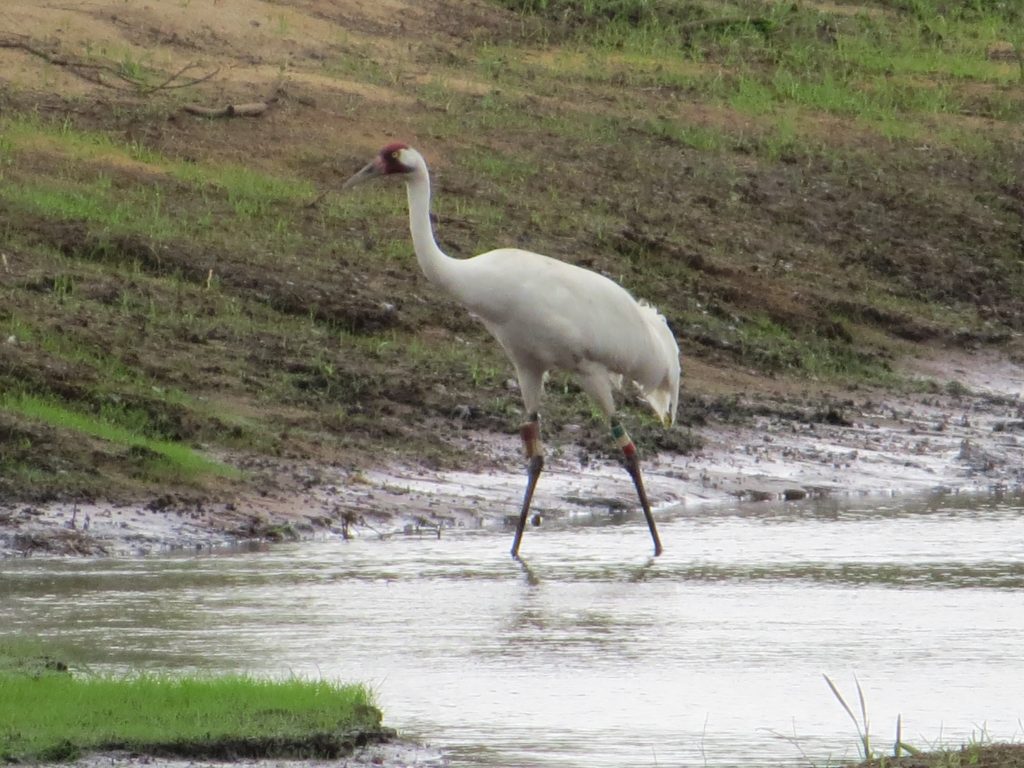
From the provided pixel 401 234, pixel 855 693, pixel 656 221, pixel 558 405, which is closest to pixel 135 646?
pixel 855 693

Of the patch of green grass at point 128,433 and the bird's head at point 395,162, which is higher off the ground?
the bird's head at point 395,162

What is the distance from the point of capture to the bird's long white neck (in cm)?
1070

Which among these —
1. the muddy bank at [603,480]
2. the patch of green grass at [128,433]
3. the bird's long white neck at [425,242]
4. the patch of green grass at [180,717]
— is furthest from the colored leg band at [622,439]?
the patch of green grass at [180,717]

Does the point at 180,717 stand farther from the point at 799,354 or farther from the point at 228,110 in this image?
the point at 228,110

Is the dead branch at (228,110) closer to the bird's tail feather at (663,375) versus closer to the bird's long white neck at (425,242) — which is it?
the bird's tail feather at (663,375)

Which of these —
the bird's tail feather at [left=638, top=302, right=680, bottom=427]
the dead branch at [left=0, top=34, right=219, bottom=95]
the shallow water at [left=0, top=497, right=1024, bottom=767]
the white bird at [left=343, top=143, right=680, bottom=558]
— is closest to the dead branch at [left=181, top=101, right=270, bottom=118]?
the dead branch at [left=0, top=34, right=219, bottom=95]

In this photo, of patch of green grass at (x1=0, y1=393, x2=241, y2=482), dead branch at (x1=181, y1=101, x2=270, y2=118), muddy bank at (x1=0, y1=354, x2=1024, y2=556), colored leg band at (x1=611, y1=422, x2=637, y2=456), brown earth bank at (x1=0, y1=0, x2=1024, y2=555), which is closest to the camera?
muddy bank at (x1=0, y1=354, x2=1024, y2=556)

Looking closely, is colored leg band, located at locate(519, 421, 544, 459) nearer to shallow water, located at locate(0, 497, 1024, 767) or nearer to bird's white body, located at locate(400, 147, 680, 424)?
bird's white body, located at locate(400, 147, 680, 424)

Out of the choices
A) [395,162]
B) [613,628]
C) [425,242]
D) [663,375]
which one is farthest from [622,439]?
[613,628]

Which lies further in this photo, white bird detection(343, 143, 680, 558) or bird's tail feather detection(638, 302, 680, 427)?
bird's tail feather detection(638, 302, 680, 427)

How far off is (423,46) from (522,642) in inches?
567

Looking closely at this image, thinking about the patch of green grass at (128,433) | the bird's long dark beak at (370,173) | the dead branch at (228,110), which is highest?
the dead branch at (228,110)

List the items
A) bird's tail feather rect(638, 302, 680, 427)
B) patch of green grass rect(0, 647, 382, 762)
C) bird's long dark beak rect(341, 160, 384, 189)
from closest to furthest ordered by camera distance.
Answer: patch of green grass rect(0, 647, 382, 762)
bird's long dark beak rect(341, 160, 384, 189)
bird's tail feather rect(638, 302, 680, 427)

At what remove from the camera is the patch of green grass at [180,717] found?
5.97 metres
